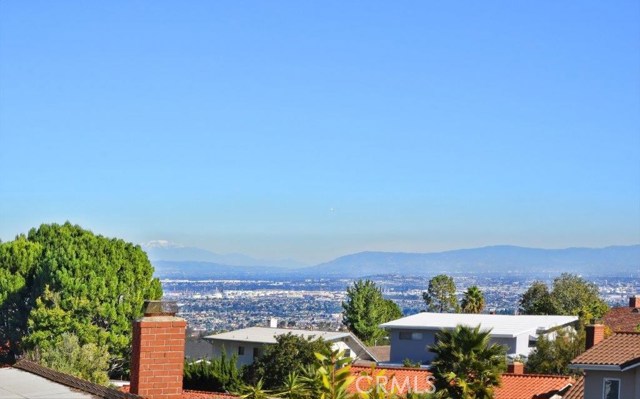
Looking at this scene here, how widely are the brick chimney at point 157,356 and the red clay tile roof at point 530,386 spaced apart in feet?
103

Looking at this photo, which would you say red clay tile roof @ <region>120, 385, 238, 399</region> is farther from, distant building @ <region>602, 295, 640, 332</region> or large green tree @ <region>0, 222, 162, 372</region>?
distant building @ <region>602, 295, 640, 332</region>

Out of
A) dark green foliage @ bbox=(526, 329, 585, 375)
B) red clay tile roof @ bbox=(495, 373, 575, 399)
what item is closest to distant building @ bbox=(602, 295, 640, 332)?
dark green foliage @ bbox=(526, 329, 585, 375)

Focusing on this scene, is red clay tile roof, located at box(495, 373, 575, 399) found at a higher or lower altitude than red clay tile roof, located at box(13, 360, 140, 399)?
lower

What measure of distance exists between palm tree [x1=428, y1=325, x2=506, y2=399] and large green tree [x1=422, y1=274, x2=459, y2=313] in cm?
8147

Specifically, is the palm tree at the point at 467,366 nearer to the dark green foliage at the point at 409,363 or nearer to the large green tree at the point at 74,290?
the dark green foliage at the point at 409,363

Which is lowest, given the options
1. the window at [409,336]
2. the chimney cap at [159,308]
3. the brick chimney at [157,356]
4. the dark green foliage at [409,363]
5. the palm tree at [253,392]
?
the dark green foliage at [409,363]

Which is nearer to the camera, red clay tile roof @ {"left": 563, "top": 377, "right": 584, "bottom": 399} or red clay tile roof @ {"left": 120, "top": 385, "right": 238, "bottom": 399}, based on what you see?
red clay tile roof @ {"left": 120, "top": 385, "right": 238, "bottom": 399}

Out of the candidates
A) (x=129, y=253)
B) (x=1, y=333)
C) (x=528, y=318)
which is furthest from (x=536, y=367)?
(x=1, y=333)

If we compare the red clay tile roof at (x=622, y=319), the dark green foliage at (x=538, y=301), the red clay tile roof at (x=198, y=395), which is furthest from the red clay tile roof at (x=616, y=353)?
the dark green foliage at (x=538, y=301)

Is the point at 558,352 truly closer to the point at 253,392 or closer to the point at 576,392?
the point at 576,392

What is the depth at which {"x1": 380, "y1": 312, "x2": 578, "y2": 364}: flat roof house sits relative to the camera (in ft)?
247

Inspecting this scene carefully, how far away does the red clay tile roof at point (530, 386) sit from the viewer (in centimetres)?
4619

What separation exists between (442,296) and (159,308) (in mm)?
108514

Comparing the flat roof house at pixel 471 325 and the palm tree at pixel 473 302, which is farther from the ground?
the palm tree at pixel 473 302
